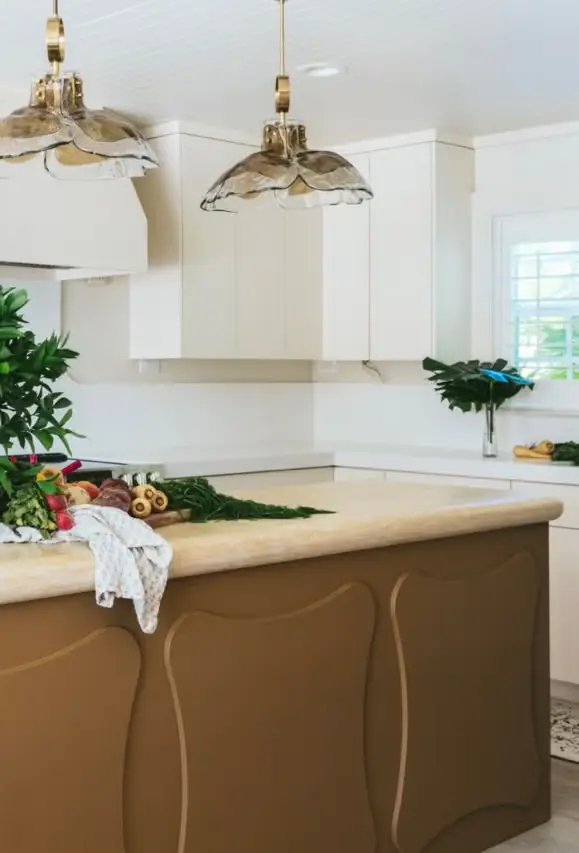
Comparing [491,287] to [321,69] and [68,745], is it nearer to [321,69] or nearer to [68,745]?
[321,69]

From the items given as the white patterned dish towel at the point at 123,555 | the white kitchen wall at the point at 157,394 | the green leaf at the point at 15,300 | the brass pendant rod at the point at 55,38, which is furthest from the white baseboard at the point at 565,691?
the brass pendant rod at the point at 55,38

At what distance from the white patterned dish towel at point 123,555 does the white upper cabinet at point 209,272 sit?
2.88m

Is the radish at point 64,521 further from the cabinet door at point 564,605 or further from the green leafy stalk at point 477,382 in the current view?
the green leafy stalk at point 477,382

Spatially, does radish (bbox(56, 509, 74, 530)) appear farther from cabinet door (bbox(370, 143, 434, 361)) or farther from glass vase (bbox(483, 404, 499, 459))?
cabinet door (bbox(370, 143, 434, 361))

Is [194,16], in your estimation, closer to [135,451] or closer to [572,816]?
[135,451]

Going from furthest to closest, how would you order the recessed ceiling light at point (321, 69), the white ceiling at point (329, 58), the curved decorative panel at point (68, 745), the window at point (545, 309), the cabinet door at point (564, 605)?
the window at point (545, 309), the cabinet door at point (564, 605), the recessed ceiling light at point (321, 69), the white ceiling at point (329, 58), the curved decorative panel at point (68, 745)

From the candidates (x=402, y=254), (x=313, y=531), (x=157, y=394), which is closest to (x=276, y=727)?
(x=313, y=531)

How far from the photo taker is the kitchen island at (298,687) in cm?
222

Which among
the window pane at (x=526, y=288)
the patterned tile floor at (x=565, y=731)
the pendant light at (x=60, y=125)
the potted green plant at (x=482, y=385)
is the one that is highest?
the pendant light at (x=60, y=125)

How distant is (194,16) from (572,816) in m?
2.66

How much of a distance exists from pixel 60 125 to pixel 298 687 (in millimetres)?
1340

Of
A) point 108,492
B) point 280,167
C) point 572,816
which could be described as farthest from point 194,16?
point 572,816

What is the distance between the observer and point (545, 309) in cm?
539

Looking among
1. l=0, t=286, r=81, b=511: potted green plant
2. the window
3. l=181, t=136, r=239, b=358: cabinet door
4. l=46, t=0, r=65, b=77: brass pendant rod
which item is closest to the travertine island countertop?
l=0, t=286, r=81, b=511: potted green plant
